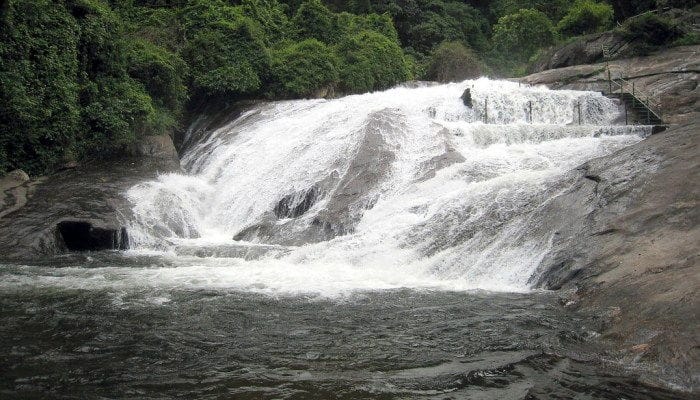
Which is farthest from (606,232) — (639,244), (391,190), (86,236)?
(86,236)

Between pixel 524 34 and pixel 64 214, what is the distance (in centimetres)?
3294

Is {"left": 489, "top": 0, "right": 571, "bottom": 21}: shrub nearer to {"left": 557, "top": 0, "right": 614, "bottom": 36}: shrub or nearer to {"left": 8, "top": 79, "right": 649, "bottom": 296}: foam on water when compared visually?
{"left": 557, "top": 0, "right": 614, "bottom": 36}: shrub

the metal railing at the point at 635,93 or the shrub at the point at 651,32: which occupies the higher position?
the shrub at the point at 651,32

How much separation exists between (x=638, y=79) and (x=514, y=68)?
19249 mm

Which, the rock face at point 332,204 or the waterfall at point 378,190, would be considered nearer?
the waterfall at point 378,190

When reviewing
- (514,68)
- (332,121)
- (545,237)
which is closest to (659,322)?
(545,237)

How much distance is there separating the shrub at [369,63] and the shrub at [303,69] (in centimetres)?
113

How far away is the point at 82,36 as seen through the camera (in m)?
17.8

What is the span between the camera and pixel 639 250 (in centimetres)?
795

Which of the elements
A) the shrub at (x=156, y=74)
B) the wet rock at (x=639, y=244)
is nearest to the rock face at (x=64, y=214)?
the shrub at (x=156, y=74)

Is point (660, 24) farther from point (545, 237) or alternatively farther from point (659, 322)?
point (659, 322)

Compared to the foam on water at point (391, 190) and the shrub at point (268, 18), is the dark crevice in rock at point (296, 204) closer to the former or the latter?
the foam on water at point (391, 190)

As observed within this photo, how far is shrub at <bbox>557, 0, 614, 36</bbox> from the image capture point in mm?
32625

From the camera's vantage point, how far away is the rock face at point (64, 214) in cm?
1251
